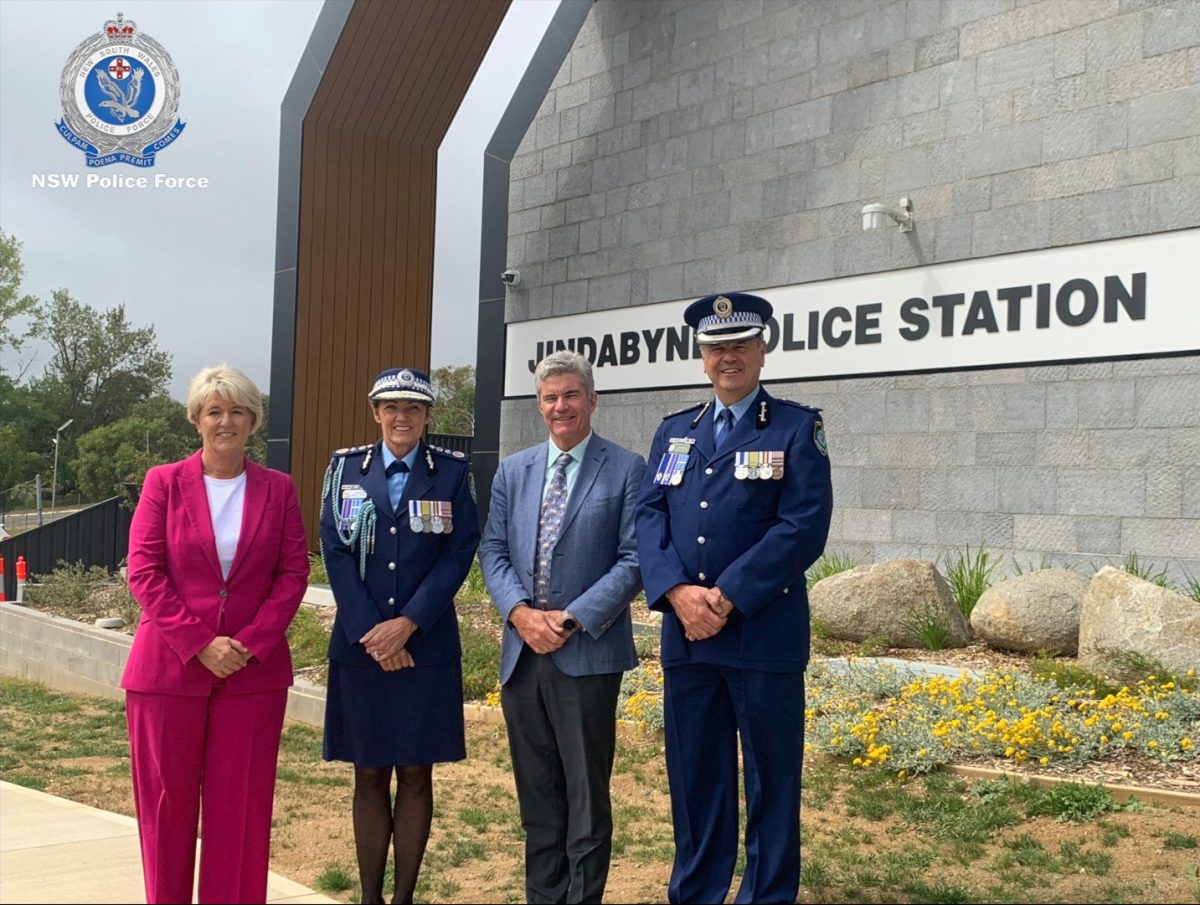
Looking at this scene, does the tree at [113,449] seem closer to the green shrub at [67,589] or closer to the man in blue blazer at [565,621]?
the green shrub at [67,589]

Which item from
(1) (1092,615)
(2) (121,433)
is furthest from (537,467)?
(2) (121,433)

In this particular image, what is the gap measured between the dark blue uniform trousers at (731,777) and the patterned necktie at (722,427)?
73cm

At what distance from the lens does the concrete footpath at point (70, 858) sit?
146 inches

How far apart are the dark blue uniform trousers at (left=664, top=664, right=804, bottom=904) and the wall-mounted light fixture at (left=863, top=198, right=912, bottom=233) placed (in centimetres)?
643

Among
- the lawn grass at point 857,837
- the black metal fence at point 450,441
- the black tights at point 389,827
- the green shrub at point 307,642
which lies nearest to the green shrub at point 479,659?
the green shrub at point 307,642

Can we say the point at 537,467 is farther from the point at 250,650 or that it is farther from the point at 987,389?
the point at 987,389

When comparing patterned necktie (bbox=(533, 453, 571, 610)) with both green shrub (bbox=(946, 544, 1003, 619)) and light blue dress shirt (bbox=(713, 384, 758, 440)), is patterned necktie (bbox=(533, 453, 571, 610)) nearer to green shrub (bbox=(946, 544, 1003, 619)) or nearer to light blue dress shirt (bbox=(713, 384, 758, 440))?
light blue dress shirt (bbox=(713, 384, 758, 440))

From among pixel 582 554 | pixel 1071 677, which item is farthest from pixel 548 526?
pixel 1071 677

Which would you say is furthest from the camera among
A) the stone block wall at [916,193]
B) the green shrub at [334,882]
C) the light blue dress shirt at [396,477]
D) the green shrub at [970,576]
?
the green shrub at [970,576]

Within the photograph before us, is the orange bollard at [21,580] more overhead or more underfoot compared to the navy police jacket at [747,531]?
more underfoot

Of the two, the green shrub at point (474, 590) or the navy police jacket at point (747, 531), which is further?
the green shrub at point (474, 590)

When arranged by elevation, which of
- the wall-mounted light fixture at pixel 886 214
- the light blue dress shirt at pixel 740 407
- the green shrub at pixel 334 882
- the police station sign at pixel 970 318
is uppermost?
the wall-mounted light fixture at pixel 886 214

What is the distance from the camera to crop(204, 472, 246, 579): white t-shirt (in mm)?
3475

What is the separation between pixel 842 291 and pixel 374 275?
19.2 ft
